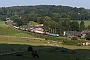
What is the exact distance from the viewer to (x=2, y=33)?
119m

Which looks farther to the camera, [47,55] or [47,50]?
[47,50]

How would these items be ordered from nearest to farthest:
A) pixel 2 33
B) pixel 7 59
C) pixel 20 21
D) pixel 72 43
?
pixel 7 59
pixel 72 43
pixel 2 33
pixel 20 21

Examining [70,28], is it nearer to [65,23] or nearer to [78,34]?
[65,23]

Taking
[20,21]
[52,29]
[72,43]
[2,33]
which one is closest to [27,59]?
[72,43]

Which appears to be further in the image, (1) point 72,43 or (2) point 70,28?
(2) point 70,28

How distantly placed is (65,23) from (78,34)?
21714 mm

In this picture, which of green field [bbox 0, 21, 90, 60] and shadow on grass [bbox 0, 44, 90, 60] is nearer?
shadow on grass [bbox 0, 44, 90, 60]

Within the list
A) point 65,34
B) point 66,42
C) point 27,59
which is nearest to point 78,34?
point 65,34

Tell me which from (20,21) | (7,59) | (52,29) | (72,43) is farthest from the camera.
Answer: (20,21)

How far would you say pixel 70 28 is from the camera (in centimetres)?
14475

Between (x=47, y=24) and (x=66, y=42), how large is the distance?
233ft

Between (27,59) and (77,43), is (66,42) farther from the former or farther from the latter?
(27,59)

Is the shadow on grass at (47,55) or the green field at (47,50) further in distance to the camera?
the green field at (47,50)

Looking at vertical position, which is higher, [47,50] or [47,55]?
[47,55]
